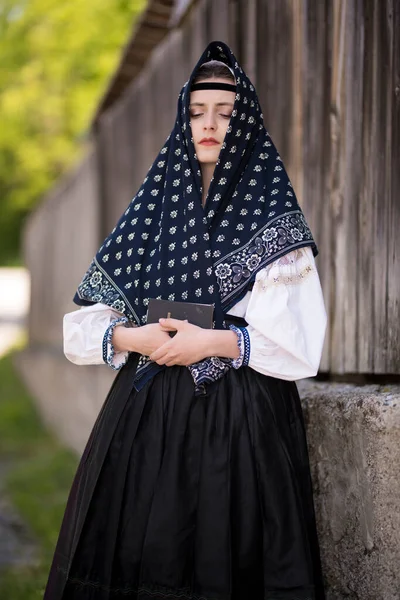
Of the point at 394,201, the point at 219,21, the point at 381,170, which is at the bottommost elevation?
the point at 394,201

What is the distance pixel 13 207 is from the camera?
22312mm

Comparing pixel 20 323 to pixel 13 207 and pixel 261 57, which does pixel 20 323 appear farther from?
pixel 261 57

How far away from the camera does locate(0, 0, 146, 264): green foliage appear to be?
11812 mm

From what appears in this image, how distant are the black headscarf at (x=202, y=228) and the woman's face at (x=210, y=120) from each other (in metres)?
0.03

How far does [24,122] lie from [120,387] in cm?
1633

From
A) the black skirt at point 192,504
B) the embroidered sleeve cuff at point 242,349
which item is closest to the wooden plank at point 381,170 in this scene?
the black skirt at point 192,504


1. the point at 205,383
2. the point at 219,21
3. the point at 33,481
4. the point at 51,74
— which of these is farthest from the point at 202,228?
the point at 51,74

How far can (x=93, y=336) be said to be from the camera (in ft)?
7.35

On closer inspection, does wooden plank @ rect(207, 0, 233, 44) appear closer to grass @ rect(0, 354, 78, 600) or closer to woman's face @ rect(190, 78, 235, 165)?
woman's face @ rect(190, 78, 235, 165)

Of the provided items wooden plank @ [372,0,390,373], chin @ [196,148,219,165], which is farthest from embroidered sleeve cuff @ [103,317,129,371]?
wooden plank @ [372,0,390,373]

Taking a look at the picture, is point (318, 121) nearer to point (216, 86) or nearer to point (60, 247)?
point (216, 86)

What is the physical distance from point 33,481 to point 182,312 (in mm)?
3951

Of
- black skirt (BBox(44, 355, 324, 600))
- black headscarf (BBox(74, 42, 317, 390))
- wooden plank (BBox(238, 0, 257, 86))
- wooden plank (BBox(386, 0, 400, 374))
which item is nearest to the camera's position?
black skirt (BBox(44, 355, 324, 600))

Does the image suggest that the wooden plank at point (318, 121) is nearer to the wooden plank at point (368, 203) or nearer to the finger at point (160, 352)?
the wooden plank at point (368, 203)
